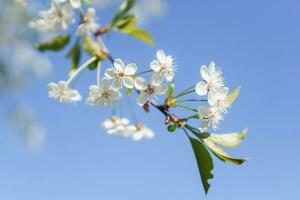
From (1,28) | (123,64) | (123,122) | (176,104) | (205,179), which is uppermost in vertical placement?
(1,28)

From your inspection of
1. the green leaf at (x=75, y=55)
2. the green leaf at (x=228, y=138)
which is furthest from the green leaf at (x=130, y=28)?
the green leaf at (x=228, y=138)

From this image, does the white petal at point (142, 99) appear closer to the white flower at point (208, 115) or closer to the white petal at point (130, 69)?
the white petal at point (130, 69)

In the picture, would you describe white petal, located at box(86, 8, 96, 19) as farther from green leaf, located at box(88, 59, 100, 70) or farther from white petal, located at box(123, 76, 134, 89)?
white petal, located at box(123, 76, 134, 89)

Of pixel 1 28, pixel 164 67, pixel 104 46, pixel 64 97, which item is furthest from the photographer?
pixel 1 28

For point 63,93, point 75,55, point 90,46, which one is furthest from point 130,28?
point 63,93

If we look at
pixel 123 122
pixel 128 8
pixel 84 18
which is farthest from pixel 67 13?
pixel 123 122

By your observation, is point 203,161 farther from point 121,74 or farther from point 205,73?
point 121,74

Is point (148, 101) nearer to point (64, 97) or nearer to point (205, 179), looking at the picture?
point (205, 179)

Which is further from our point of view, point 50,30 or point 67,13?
point 50,30
